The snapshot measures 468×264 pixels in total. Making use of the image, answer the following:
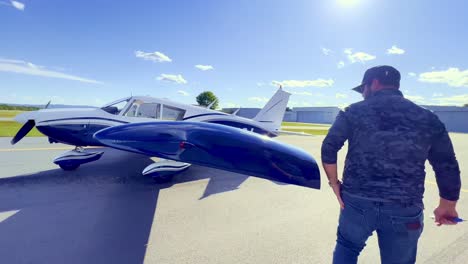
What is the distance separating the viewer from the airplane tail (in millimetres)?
9797

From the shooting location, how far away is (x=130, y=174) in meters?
5.63

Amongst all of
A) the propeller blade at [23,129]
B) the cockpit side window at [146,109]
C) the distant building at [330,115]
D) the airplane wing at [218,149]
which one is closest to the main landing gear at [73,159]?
the propeller blade at [23,129]

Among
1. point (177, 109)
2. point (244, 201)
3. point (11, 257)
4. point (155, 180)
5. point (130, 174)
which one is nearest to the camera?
point (11, 257)

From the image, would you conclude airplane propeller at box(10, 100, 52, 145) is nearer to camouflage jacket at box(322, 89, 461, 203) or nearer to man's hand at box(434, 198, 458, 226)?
camouflage jacket at box(322, 89, 461, 203)

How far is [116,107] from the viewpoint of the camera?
654cm

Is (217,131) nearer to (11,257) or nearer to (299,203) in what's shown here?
(299,203)

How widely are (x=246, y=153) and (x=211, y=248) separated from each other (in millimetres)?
1183

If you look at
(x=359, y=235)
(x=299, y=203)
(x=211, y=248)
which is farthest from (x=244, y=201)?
(x=359, y=235)

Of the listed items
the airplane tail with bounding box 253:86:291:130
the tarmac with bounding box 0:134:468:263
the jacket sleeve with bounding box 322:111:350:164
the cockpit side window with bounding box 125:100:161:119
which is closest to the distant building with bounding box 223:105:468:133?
the airplane tail with bounding box 253:86:291:130

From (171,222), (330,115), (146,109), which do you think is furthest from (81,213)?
(330,115)

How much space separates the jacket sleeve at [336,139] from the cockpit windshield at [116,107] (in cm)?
602

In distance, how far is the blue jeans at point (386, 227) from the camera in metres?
1.55

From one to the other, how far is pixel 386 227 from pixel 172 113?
6.11 m

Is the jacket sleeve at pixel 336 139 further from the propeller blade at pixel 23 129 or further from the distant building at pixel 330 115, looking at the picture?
the distant building at pixel 330 115
